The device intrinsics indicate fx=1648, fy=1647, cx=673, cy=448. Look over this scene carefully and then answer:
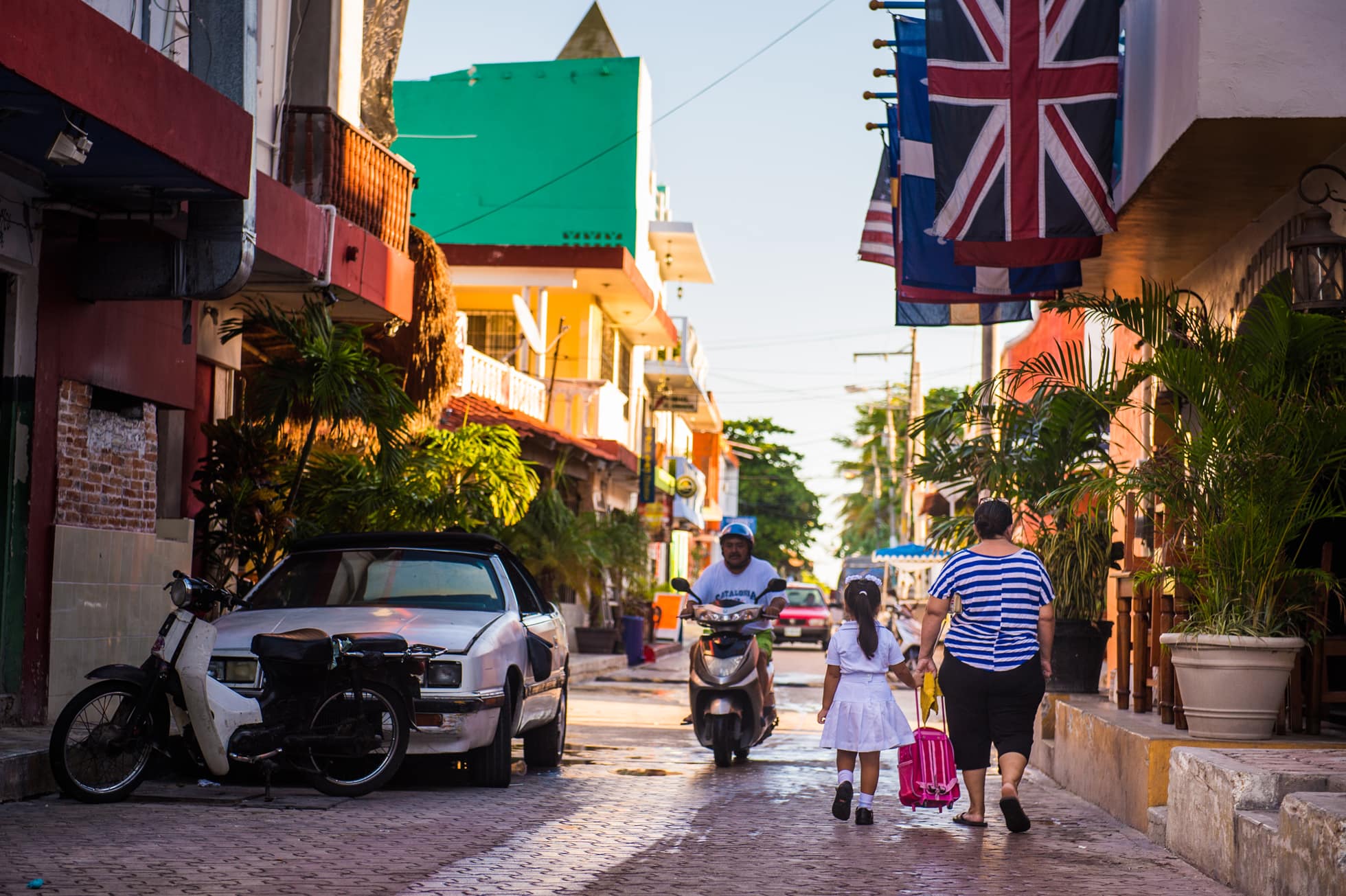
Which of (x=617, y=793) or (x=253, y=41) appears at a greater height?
(x=253, y=41)

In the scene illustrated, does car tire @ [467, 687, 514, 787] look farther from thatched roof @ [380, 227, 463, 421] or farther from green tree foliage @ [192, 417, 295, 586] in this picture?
thatched roof @ [380, 227, 463, 421]

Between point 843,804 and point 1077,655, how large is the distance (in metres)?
4.73

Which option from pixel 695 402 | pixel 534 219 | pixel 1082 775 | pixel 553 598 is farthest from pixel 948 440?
pixel 695 402

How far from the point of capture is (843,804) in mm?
9289

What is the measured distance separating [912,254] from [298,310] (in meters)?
6.43

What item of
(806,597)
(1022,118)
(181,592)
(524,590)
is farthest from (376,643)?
(806,597)

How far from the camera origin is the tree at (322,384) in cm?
1341

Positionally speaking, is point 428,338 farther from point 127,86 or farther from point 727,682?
point 127,86

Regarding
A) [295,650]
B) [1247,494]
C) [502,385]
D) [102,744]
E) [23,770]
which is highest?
[502,385]

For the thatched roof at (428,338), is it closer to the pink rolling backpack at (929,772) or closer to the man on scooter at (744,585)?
the man on scooter at (744,585)

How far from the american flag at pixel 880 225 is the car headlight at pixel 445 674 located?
29.1 ft

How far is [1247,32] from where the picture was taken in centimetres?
988

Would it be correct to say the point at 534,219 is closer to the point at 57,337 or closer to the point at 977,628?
the point at 57,337

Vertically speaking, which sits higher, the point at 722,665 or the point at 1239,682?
the point at 1239,682
